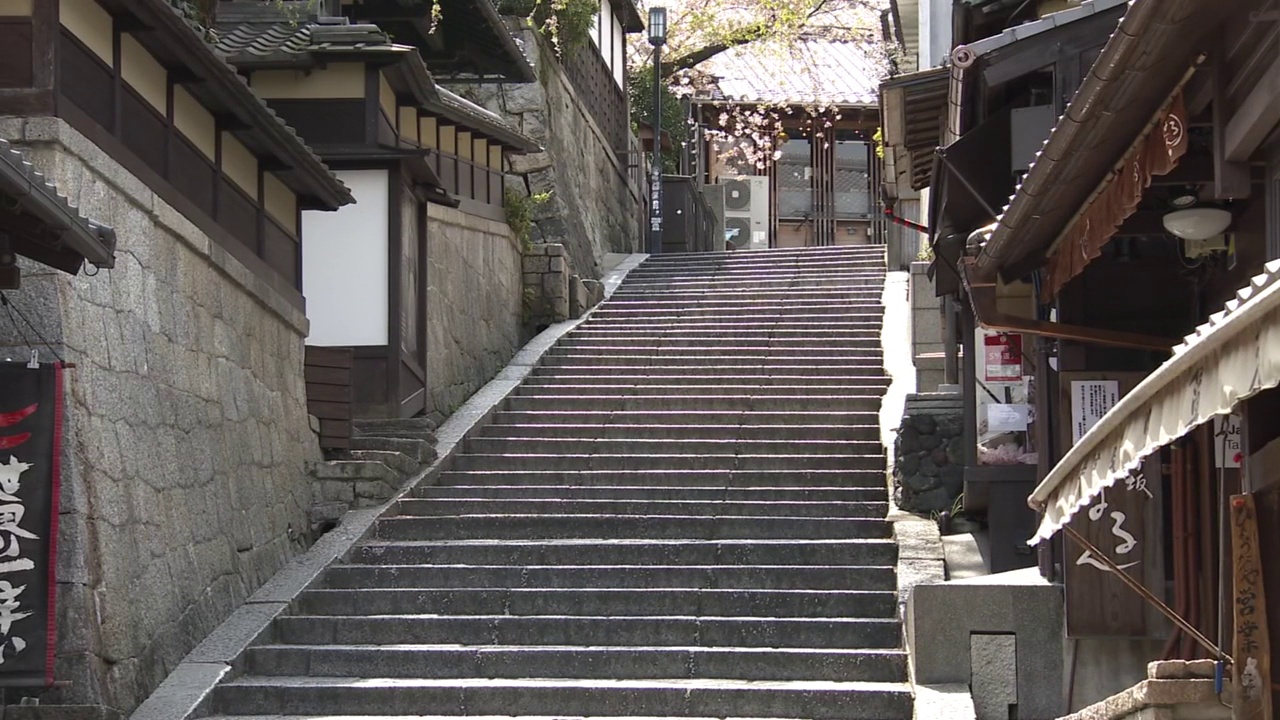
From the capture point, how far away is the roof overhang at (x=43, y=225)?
7973 mm

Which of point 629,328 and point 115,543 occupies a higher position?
point 629,328

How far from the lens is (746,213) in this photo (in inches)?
1566

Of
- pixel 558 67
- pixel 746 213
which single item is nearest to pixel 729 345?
pixel 558 67

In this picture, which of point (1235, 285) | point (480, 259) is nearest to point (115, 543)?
point (1235, 285)

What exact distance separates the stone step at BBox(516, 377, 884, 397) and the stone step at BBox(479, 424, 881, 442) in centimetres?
127

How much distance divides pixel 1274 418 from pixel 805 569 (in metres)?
6.92

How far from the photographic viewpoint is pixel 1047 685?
10805 millimetres

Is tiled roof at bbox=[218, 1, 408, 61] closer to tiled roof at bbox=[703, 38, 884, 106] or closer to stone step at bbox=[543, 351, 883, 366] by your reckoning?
stone step at bbox=[543, 351, 883, 366]

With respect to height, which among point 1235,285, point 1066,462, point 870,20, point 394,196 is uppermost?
point 870,20

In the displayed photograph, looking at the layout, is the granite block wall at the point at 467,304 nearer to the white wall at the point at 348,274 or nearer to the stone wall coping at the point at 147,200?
the white wall at the point at 348,274

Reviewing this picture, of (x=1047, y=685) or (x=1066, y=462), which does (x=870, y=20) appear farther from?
(x=1066, y=462)

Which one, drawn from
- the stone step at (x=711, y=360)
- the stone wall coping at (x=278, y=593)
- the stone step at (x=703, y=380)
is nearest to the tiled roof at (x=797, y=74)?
the stone step at (x=711, y=360)

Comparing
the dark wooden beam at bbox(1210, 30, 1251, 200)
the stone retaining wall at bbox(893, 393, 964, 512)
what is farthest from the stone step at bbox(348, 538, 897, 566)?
the dark wooden beam at bbox(1210, 30, 1251, 200)

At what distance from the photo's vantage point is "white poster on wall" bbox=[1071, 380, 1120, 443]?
1013 centimetres
